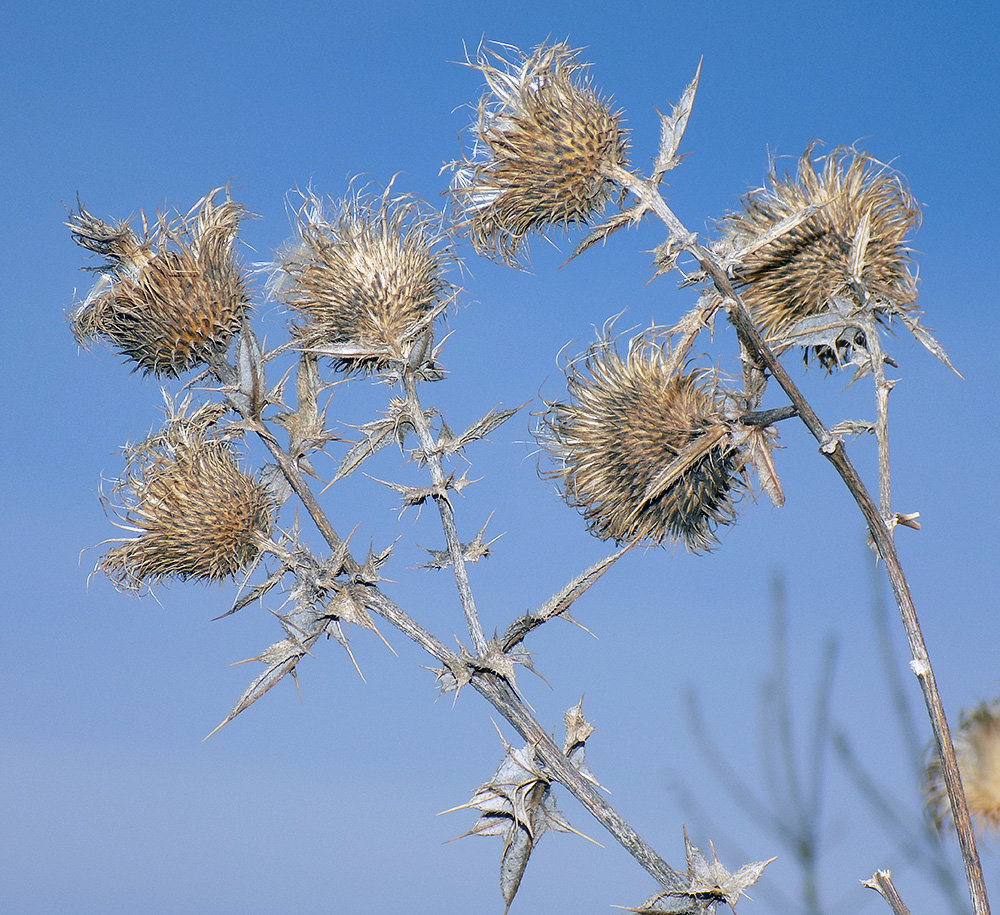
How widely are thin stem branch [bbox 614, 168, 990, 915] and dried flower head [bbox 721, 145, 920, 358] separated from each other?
24.3 inches

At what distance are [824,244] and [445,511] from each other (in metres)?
2.61

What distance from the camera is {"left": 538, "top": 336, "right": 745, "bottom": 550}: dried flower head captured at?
5301mm

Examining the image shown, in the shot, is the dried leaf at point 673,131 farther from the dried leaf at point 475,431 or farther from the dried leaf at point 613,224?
the dried leaf at point 475,431

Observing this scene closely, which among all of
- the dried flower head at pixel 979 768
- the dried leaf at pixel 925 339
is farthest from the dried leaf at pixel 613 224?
the dried flower head at pixel 979 768

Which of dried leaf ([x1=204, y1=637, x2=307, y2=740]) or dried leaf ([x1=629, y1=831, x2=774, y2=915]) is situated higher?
dried leaf ([x1=204, y1=637, x2=307, y2=740])

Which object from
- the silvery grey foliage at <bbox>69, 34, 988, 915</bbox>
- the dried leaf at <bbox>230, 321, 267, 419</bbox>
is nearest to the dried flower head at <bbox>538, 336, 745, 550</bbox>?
the silvery grey foliage at <bbox>69, 34, 988, 915</bbox>

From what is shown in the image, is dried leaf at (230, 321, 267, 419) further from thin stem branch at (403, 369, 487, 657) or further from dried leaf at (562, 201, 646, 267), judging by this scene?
dried leaf at (562, 201, 646, 267)

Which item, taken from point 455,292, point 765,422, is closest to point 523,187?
point 455,292

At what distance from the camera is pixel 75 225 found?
5.29 meters

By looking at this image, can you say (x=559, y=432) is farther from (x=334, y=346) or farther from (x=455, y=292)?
(x=334, y=346)

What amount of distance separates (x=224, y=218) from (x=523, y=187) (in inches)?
75.8

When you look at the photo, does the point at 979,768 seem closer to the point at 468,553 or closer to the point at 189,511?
the point at 468,553

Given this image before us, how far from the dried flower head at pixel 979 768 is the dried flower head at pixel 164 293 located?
468 centimetres

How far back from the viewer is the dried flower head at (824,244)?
533cm
